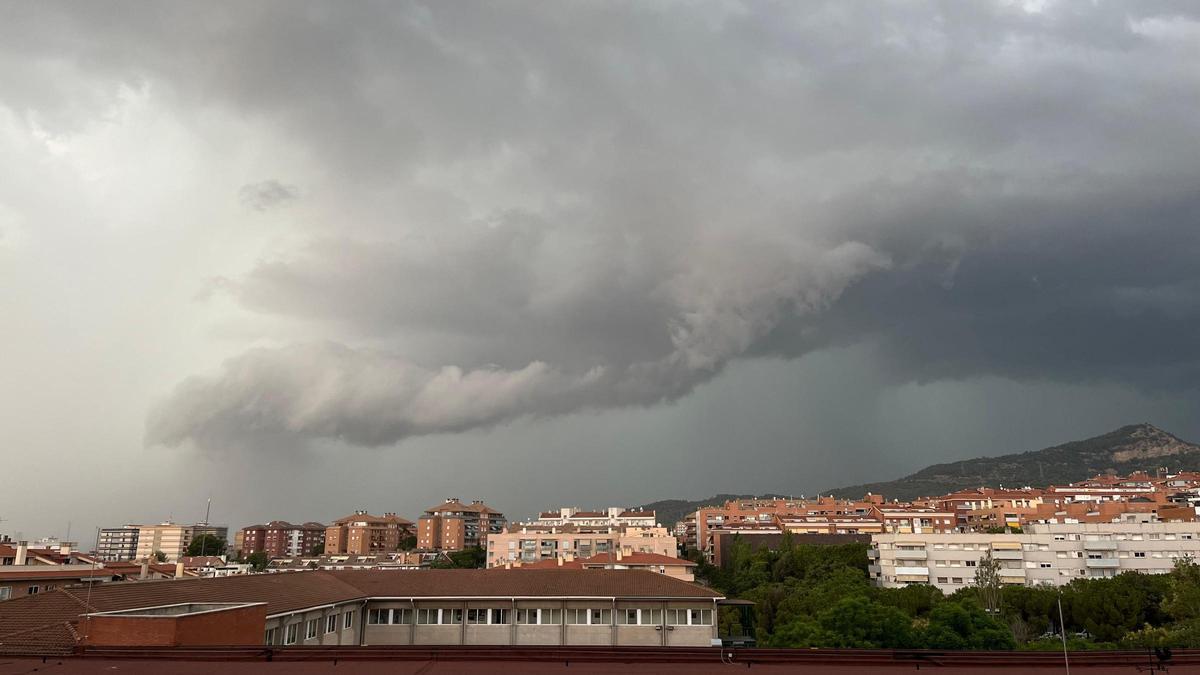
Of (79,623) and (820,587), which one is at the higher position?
(79,623)

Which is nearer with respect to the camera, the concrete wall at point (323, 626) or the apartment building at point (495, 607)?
the concrete wall at point (323, 626)

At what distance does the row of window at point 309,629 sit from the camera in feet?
75.0

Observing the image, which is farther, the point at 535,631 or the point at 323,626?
the point at 535,631

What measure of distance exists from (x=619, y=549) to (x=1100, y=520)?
177 feet

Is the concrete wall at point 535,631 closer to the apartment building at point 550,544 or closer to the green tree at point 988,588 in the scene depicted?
the green tree at point 988,588

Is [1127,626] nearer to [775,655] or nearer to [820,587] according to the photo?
[820,587]

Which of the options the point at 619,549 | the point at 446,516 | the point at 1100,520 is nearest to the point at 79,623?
the point at 619,549

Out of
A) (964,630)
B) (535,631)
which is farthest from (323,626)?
(964,630)

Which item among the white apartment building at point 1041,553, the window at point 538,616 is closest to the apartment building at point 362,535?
the white apartment building at point 1041,553

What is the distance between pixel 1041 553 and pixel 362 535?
122171mm

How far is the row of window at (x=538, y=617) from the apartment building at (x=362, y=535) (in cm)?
12629

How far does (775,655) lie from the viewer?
1062cm

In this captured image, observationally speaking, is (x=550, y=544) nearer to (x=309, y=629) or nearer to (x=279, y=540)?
(x=309, y=629)

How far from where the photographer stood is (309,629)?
86.0ft
